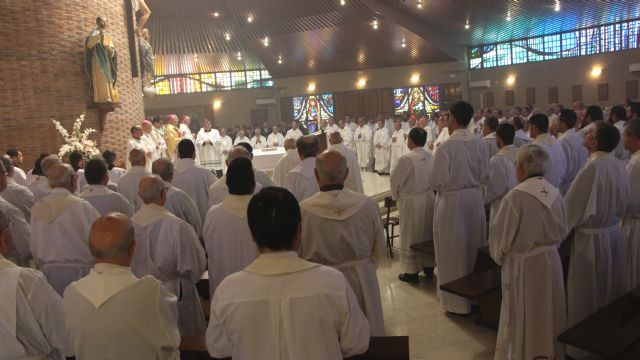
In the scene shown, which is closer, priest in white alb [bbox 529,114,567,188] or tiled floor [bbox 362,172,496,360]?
tiled floor [bbox 362,172,496,360]

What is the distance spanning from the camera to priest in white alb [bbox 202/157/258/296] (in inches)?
156

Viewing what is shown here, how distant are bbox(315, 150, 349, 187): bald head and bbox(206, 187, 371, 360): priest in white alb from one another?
1.26 m

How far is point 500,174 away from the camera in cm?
617

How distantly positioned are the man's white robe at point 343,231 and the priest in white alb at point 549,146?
3410 millimetres

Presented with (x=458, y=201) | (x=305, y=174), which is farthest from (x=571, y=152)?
(x=305, y=174)

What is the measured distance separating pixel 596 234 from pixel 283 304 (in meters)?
3.25

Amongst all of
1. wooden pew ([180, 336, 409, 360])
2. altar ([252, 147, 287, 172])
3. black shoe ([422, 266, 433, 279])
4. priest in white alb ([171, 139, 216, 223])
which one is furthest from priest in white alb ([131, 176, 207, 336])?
altar ([252, 147, 287, 172])

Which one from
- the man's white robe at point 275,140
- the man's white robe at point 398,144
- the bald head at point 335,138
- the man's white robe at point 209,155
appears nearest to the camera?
the bald head at point 335,138

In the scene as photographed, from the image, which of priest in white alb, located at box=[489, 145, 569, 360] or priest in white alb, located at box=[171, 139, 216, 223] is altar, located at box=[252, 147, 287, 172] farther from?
priest in white alb, located at box=[489, 145, 569, 360]

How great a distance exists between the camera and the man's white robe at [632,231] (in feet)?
15.5

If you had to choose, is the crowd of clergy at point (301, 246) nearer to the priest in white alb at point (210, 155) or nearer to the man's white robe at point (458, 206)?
the man's white robe at point (458, 206)

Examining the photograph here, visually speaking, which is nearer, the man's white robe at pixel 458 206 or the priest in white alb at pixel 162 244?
the priest in white alb at pixel 162 244

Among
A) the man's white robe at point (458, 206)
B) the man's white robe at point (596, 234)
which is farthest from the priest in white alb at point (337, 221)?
the man's white robe at point (458, 206)

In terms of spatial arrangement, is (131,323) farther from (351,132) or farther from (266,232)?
(351,132)
